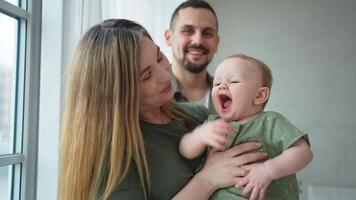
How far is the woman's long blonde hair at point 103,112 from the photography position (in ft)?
2.85

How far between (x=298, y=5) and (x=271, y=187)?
2.44 metres

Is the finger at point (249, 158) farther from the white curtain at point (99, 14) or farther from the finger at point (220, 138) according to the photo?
the white curtain at point (99, 14)

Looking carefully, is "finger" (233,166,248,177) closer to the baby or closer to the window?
the baby

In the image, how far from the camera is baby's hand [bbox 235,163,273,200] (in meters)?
0.85

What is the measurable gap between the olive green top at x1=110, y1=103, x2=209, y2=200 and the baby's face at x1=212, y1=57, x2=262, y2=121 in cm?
14

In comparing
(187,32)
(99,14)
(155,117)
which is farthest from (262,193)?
(187,32)

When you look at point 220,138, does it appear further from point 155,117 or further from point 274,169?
point 155,117

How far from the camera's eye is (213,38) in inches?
73.8

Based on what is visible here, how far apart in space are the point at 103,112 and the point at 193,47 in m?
1.02

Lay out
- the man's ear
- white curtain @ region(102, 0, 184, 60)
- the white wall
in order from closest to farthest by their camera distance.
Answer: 1. white curtain @ region(102, 0, 184, 60)
2. the man's ear
3. the white wall

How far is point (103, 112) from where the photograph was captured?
35.1 inches

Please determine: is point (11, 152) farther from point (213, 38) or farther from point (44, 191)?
point (213, 38)

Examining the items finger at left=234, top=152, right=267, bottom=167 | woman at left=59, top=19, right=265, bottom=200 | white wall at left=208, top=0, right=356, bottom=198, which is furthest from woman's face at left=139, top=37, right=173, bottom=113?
white wall at left=208, top=0, right=356, bottom=198

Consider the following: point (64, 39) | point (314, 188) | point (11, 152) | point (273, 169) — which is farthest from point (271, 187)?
point (314, 188)
